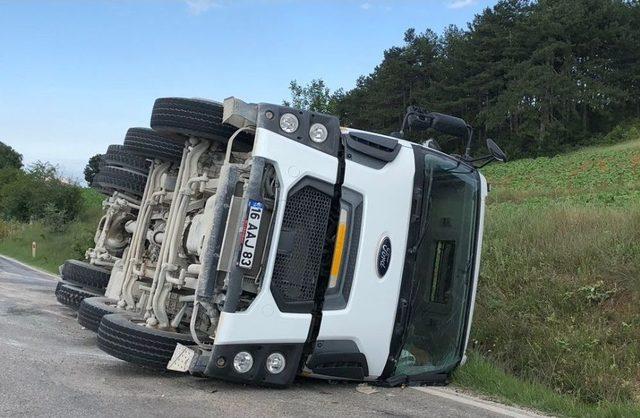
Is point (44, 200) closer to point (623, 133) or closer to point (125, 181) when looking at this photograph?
point (125, 181)

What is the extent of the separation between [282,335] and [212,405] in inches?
22.7

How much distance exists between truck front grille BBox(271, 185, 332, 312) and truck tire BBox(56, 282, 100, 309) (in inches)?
129

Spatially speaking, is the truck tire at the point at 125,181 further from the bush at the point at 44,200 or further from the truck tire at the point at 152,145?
the bush at the point at 44,200

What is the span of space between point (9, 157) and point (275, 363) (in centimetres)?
Result: 10143

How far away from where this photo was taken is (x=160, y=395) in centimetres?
378

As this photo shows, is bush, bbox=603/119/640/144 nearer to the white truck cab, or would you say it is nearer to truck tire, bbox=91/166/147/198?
truck tire, bbox=91/166/147/198

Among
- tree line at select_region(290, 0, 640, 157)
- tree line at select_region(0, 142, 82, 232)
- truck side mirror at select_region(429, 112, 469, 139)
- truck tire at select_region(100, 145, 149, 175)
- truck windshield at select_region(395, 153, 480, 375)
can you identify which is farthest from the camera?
tree line at select_region(290, 0, 640, 157)

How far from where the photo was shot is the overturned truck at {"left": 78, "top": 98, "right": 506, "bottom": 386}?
3.72 meters

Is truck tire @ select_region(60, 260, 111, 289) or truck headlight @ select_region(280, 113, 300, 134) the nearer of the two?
truck headlight @ select_region(280, 113, 300, 134)

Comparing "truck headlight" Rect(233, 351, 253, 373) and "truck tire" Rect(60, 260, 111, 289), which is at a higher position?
"truck tire" Rect(60, 260, 111, 289)

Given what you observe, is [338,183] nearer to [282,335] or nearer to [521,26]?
[282,335]

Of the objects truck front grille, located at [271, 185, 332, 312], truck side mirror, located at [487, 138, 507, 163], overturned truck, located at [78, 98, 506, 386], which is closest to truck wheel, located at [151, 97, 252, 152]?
overturned truck, located at [78, 98, 506, 386]

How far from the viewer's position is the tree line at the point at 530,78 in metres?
51.0

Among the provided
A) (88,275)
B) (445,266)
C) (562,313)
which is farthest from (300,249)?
(88,275)
